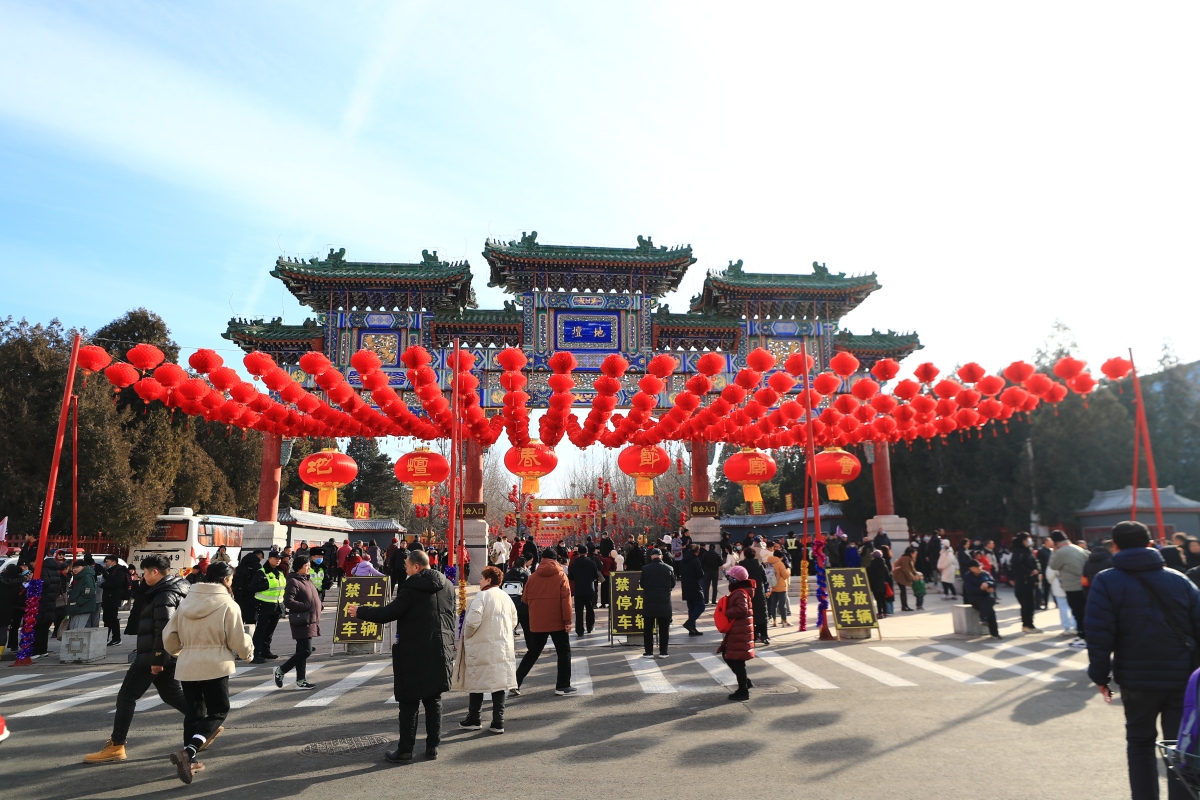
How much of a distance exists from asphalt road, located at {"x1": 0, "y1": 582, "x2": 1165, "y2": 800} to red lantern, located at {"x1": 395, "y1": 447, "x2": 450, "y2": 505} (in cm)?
780

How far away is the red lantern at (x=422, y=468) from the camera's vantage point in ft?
58.3

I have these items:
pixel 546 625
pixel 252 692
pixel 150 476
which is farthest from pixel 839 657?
pixel 150 476

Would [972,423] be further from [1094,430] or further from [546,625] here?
[1094,430]

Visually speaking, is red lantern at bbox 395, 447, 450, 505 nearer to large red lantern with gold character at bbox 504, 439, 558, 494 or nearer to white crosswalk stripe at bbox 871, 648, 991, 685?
large red lantern with gold character at bbox 504, 439, 558, 494

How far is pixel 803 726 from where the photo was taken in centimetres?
668

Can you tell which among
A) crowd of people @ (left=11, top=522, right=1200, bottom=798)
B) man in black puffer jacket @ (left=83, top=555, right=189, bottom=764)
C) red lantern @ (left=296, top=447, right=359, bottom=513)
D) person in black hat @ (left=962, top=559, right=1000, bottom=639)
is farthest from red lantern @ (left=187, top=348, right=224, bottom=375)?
person in black hat @ (left=962, top=559, right=1000, bottom=639)

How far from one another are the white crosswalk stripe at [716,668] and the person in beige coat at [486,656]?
3306mm

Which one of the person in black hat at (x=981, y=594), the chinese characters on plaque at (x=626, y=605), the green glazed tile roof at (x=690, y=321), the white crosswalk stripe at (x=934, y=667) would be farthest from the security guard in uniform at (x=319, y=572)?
the person in black hat at (x=981, y=594)

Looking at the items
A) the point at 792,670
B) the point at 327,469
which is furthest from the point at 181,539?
the point at 792,670

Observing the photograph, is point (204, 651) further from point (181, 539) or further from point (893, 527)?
point (181, 539)

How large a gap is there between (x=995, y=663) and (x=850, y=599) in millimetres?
2832

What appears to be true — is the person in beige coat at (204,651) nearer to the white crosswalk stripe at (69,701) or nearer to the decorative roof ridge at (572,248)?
the white crosswalk stripe at (69,701)

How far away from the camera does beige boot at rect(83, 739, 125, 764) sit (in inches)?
231

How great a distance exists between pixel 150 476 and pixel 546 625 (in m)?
25.3
